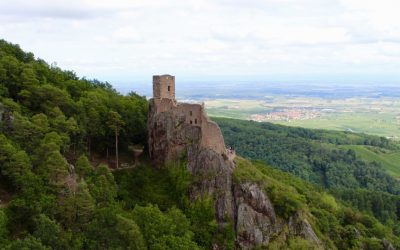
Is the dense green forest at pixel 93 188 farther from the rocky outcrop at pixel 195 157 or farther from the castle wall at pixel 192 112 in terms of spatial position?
the castle wall at pixel 192 112

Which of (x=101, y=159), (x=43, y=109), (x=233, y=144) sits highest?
(x=43, y=109)

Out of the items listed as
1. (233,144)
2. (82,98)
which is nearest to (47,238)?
(82,98)

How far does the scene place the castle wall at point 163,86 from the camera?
71.1 meters

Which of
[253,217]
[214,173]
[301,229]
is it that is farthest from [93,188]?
[301,229]

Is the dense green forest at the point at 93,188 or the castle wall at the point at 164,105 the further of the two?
the castle wall at the point at 164,105

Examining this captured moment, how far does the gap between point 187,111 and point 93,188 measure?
17.9 metres

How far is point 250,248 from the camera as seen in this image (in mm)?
63781

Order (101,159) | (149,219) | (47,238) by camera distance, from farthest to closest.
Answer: (101,159)
(149,219)
(47,238)

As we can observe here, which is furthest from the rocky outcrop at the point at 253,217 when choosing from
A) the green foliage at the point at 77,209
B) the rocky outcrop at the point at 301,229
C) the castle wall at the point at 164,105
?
the green foliage at the point at 77,209

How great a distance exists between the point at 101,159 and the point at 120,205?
15.1 meters

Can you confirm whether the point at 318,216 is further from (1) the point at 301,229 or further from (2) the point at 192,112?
(2) the point at 192,112

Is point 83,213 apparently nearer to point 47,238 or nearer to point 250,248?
point 47,238

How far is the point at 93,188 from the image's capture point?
57.6 meters

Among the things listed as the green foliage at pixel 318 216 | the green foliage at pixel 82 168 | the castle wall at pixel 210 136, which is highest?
the castle wall at pixel 210 136
